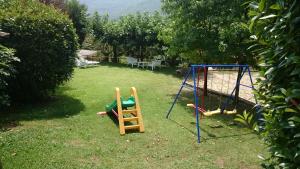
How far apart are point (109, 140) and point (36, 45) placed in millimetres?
3956

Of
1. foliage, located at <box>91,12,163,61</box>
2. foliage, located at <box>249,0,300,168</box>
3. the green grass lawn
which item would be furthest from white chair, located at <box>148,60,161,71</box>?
foliage, located at <box>249,0,300,168</box>

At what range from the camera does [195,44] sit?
10.8m

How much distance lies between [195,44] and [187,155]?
211 inches

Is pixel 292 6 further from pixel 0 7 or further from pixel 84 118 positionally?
pixel 0 7

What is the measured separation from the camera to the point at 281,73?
226 centimetres

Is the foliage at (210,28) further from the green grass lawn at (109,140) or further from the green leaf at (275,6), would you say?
the green leaf at (275,6)

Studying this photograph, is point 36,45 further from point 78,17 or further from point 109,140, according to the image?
point 78,17

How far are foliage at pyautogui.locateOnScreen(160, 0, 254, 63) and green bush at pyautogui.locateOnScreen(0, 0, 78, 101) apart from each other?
391 centimetres

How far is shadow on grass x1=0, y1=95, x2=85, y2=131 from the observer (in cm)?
799

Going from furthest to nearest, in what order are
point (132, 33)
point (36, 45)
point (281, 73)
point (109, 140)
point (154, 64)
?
point (132, 33), point (154, 64), point (36, 45), point (109, 140), point (281, 73)

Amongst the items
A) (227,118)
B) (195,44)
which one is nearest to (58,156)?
(227,118)

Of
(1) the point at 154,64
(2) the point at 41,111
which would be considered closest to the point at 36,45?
(2) the point at 41,111

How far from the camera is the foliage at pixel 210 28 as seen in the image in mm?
9414

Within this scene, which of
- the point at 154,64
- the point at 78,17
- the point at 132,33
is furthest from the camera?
the point at 78,17
